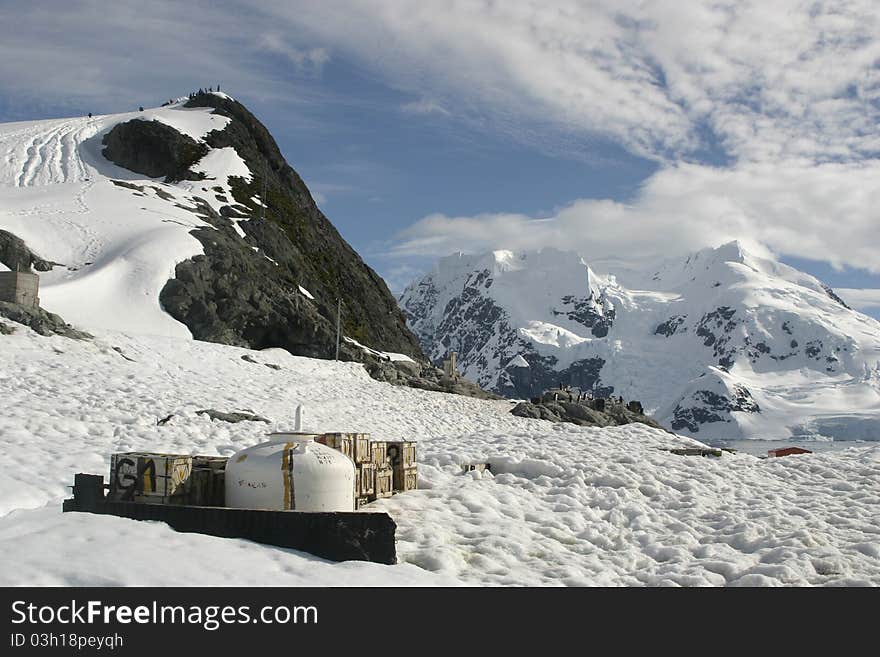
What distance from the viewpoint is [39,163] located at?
72750 mm

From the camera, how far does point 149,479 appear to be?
34.1 feet

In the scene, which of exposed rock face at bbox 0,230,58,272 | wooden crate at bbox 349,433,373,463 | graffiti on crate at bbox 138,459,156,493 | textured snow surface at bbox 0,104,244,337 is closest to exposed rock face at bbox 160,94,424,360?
textured snow surface at bbox 0,104,244,337

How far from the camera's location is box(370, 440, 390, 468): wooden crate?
13.2m

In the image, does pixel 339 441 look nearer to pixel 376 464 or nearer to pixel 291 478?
pixel 376 464

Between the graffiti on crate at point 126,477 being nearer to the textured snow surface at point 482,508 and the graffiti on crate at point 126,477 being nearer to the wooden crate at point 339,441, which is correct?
the textured snow surface at point 482,508

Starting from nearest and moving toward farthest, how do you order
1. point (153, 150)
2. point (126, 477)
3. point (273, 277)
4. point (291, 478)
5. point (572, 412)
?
point (291, 478)
point (126, 477)
point (572, 412)
point (273, 277)
point (153, 150)

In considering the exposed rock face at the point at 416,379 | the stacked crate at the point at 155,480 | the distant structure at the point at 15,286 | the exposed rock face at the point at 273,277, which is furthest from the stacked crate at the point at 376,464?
the exposed rock face at the point at 416,379

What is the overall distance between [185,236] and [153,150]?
3039cm

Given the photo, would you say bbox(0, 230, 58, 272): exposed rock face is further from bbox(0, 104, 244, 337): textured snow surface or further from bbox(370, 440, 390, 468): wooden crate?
bbox(370, 440, 390, 468): wooden crate

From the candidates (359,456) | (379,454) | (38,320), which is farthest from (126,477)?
(38,320)

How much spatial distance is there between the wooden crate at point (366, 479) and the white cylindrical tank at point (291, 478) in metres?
1.50

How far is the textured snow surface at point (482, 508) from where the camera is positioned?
8477 mm
